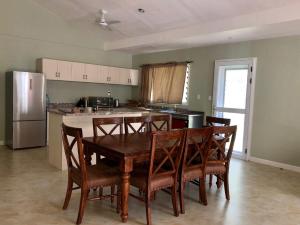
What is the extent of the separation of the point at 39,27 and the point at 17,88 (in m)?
1.66

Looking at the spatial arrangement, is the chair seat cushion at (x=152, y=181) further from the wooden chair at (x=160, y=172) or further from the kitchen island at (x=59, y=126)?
the kitchen island at (x=59, y=126)

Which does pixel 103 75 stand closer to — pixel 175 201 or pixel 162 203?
pixel 162 203

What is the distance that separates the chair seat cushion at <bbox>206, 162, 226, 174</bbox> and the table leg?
3.44 feet

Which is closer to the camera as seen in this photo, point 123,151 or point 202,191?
point 123,151

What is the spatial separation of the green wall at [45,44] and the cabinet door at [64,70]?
0.32 meters

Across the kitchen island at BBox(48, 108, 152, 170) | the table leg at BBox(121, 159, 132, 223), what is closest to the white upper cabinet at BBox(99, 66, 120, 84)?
the kitchen island at BBox(48, 108, 152, 170)

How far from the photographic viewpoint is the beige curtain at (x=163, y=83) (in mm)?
6617

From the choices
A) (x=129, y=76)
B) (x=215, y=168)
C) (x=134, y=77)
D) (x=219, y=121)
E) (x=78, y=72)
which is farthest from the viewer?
(x=134, y=77)

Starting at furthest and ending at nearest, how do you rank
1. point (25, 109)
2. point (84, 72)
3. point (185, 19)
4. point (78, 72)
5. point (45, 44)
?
point (84, 72) → point (78, 72) → point (45, 44) → point (25, 109) → point (185, 19)

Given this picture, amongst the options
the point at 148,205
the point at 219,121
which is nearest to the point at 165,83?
the point at 219,121

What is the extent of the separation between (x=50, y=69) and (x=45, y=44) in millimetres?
668

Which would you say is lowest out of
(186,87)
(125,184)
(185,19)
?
(125,184)

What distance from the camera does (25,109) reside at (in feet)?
18.3

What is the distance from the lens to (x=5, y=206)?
3.00 m
